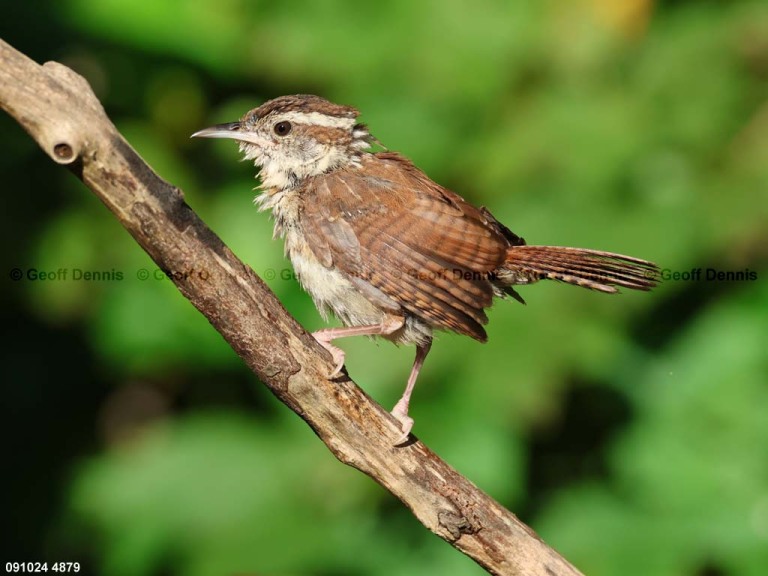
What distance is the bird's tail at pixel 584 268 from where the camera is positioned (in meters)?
3.77

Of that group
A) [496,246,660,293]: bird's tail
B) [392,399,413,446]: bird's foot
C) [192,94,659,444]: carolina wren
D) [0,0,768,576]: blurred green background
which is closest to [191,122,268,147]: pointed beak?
[192,94,659,444]: carolina wren

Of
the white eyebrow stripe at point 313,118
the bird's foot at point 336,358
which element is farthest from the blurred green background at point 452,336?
the bird's foot at point 336,358

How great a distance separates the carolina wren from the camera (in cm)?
378

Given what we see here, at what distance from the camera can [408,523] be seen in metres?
4.89

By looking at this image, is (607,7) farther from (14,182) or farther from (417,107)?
(14,182)

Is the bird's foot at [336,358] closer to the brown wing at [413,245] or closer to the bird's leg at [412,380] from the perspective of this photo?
the brown wing at [413,245]

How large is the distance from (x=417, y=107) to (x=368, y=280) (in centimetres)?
183

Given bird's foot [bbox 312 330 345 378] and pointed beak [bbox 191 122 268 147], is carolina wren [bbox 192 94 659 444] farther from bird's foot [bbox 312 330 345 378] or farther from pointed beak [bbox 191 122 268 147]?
pointed beak [bbox 191 122 268 147]

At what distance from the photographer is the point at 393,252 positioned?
384 cm

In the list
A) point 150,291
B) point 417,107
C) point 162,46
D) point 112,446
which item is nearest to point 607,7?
point 417,107

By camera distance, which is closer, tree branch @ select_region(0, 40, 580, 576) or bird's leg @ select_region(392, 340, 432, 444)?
tree branch @ select_region(0, 40, 580, 576)

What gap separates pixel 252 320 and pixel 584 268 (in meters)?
1.33

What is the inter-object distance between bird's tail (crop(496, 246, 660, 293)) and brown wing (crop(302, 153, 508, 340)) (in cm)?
9

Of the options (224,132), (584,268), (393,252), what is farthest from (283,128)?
(584,268)
